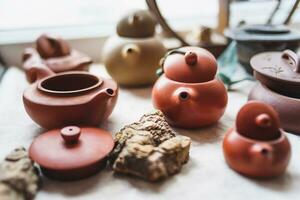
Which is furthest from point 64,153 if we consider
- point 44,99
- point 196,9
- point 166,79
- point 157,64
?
point 196,9

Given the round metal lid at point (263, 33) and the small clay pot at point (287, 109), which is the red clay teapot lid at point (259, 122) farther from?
the round metal lid at point (263, 33)

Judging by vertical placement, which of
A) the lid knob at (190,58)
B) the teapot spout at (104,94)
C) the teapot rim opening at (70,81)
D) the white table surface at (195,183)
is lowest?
the white table surface at (195,183)

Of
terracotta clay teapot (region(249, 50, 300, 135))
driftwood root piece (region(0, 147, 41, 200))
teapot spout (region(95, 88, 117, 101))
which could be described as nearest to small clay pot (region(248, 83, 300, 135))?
terracotta clay teapot (region(249, 50, 300, 135))

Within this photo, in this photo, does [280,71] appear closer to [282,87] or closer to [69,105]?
[282,87]

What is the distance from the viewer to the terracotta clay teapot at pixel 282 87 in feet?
2.29

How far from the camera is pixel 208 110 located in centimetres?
71

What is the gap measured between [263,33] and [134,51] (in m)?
0.39

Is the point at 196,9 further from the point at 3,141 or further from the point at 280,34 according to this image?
the point at 3,141

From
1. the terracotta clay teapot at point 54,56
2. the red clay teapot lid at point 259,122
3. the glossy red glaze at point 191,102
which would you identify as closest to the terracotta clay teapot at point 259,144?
the red clay teapot lid at point 259,122

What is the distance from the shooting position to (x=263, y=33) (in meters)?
1.01

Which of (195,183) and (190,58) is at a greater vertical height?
(190,58)

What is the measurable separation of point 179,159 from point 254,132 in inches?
5.3

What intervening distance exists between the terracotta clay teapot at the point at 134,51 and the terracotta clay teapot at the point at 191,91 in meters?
0.21

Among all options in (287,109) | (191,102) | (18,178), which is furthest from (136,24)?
(18,178)
